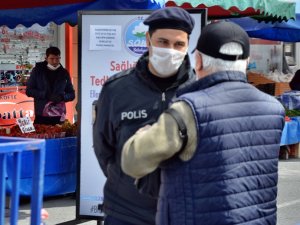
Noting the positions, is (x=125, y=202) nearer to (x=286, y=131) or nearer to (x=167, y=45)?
(x=167, y=45)

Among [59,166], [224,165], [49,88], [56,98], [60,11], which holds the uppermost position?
[60,11]

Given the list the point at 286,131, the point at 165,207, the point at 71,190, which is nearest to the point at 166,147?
the point at 165,207

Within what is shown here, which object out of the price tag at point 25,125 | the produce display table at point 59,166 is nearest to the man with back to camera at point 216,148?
the produce display table at point 59,166

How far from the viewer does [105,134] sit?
3445 mm

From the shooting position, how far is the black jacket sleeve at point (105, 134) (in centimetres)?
344

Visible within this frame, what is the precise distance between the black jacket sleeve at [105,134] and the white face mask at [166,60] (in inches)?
11.6

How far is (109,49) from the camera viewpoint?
5.86 metres

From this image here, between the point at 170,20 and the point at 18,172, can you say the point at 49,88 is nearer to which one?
the point at 170,20

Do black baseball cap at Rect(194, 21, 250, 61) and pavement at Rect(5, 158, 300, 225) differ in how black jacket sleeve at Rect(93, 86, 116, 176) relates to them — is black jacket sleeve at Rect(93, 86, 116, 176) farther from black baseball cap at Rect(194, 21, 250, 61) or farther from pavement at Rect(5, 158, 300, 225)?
pavement at Rect(5, 158, 300, 225)

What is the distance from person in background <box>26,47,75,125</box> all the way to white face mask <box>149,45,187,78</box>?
584cm

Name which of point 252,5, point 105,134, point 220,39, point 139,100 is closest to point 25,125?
point 252,5

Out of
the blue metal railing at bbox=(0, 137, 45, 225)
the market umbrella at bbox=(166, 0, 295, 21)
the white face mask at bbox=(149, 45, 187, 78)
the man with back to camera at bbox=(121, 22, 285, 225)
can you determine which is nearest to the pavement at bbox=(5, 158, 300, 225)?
the market umbrella at bbox=(166, 0, 295, 21)

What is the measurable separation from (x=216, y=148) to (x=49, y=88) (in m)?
6.73

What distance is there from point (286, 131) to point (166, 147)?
9.79 metres
